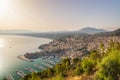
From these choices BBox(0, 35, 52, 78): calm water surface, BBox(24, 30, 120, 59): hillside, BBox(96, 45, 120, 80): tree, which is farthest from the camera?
BBox(24, 30, 120, 59): hillside

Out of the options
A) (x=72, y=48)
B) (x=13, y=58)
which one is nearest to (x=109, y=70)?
(x=13, y=58)

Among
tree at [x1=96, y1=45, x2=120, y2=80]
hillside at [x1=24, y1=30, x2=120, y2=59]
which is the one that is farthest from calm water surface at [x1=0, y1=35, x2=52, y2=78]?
tree at [x1=96, y1=45, x2=120, y2=80]

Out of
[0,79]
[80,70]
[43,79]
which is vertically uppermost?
[80,70]

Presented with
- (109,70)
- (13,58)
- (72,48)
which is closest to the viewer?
(109,70)

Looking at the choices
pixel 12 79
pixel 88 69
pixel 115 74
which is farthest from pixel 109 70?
pixel 12 79

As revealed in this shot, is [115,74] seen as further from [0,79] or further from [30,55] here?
[30,55]

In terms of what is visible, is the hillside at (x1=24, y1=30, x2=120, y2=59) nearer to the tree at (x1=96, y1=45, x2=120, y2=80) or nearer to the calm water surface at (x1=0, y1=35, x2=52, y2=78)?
the calm water surface at (x1=0, y1=35, x2=52, y2=78)

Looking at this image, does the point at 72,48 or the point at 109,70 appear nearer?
the point at 109,70

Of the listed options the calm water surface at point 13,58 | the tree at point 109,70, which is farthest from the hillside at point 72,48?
the tree at point 109,70

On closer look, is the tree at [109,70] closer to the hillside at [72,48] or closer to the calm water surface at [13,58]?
the calm water surface at [13,58]

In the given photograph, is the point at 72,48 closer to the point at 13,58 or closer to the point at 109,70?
the point at 13,58

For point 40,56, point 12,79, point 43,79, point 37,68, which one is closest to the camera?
point 43,79
